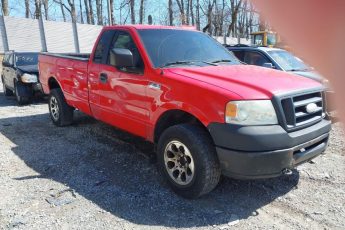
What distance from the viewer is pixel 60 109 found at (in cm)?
668

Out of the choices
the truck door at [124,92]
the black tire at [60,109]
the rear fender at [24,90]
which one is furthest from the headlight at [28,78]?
the truck door at [124,92]

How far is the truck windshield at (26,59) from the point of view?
407 inches

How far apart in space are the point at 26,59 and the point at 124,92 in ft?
23.7

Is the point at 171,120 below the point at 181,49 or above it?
below

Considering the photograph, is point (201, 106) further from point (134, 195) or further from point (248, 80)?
point (134, 195)

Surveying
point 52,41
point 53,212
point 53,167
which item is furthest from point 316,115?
point 52,41

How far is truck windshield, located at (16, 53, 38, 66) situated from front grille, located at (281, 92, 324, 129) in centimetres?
897

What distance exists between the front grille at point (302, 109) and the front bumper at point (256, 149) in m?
0.14

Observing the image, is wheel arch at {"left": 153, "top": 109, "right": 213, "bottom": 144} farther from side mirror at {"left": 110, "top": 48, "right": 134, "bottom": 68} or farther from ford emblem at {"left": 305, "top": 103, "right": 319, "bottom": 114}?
ford emblem at {"left": 305, "top": 103, "right": 319, "bottom": 114}

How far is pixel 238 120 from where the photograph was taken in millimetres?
3193

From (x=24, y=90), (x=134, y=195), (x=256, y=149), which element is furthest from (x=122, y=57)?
(x=24, y=90)

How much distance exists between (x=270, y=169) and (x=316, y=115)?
101 cm

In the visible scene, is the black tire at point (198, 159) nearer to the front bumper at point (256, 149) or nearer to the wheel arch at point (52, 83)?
the front bumper at point (256, 149)

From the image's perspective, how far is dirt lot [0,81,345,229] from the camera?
10.8 feet
